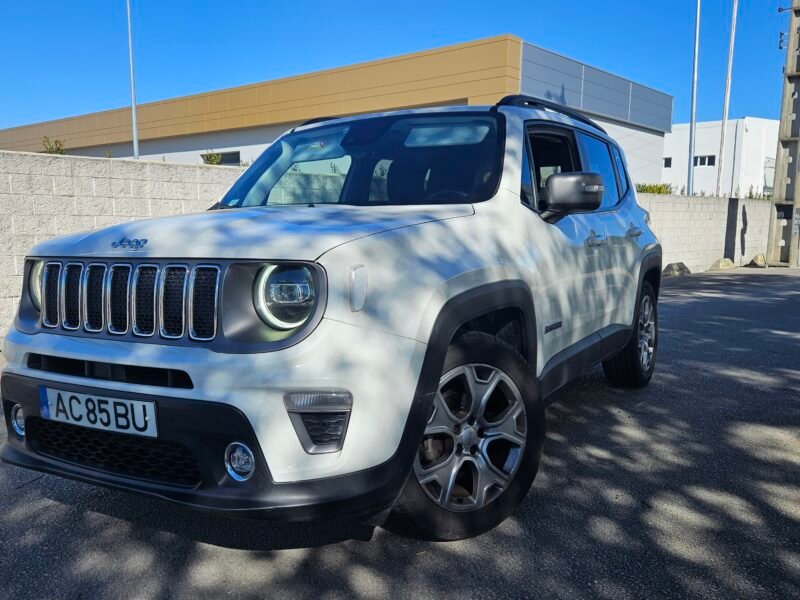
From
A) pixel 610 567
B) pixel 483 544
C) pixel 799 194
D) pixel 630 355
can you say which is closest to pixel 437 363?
pixel 483 544

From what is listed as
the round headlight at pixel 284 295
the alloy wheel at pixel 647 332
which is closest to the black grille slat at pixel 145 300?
the round headlight at pixel 284 295

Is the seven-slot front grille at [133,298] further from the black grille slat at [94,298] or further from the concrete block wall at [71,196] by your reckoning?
the concrete block wall at [71,196]

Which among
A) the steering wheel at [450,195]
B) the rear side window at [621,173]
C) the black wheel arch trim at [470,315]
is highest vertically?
the rear side window at [621,173]

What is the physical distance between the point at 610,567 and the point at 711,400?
277 cm

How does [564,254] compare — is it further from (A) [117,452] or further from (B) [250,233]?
(A) [117,452]

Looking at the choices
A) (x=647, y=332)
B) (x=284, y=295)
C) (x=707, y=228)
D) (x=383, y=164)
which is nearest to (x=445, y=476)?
(x=284, y=295)

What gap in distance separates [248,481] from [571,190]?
2.05 meters

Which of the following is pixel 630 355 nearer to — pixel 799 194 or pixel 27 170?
pixel 27 170

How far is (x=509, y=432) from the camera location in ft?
9.67

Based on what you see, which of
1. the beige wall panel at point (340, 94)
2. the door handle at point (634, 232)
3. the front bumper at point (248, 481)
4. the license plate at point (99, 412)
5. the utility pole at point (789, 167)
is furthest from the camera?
the beige wall panel at point (340, 94)

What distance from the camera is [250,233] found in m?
2.45

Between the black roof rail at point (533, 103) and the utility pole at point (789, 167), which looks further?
the utility pole at point (789, 167)

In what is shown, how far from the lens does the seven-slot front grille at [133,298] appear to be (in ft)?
7.72

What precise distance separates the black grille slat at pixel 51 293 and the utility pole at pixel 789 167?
1913 centimetres
